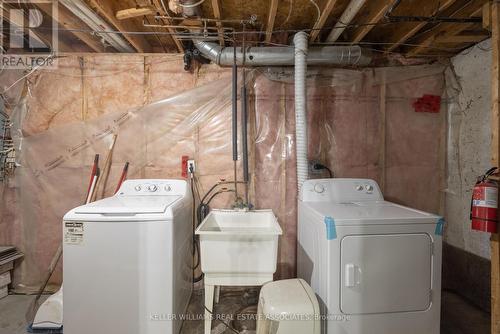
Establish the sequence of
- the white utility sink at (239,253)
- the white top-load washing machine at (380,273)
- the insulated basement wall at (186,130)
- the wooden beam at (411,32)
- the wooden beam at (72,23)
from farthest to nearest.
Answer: the insulated basement wall at (186,130) < the wooden beam at (72,23) < the wooden beam at (411,32) < the white utility sink at (239,253) < the white top-load washing machine at (380,273)

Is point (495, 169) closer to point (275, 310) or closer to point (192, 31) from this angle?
point (275, 310)

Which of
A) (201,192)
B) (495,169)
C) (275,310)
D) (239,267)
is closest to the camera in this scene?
(275,310)

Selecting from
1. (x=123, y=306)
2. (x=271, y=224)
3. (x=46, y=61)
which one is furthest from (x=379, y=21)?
(x=46, y=61)

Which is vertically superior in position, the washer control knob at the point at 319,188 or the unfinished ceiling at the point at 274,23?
the unfinished ceiling at the point at 274,23

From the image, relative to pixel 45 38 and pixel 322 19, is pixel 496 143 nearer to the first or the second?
pixel 322 19

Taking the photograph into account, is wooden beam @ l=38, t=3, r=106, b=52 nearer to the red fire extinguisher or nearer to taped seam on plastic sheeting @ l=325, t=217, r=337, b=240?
taped seam on plastic sheeting @ l=325, t=217, r=337, b=240

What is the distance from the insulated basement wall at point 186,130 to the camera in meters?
2.38

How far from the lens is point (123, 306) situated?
1.50 metres

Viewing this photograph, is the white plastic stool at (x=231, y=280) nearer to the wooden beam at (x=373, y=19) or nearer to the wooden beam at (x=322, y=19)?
the wooden beam at (x=322, y=19)

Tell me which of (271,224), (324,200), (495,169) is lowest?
(271,224)

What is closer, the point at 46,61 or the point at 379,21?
the point at 379,21

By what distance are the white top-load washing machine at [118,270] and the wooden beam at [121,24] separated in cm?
148

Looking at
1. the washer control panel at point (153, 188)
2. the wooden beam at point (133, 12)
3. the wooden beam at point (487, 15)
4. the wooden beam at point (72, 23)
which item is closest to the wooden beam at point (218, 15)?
the wooden beam at point (133, 12)

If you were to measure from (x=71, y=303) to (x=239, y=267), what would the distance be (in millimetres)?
1081
